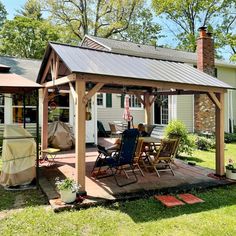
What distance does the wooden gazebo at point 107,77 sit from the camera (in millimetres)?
5414

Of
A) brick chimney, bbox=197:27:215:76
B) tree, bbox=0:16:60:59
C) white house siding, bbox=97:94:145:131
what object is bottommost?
white house siding, bbox=97:94:145:131

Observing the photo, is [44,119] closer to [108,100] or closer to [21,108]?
[21,108]

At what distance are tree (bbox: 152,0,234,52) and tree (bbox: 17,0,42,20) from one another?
40.0 feet

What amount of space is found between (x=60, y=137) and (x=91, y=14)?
20268 mm

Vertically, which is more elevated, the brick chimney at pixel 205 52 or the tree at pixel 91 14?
the tree at pixel 91 14

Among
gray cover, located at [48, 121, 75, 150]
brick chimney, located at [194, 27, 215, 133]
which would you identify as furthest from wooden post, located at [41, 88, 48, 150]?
brick chimney, located at [194, 27, 215, 133]

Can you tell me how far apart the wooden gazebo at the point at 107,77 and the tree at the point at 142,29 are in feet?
74.4

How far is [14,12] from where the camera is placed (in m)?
31.5

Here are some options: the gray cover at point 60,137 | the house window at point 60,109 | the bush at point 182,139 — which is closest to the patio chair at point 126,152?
the bush at point 182,139

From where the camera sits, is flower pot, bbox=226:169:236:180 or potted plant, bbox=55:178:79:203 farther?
flower pot, bbox=226:169:236:180

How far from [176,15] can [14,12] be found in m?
18.6

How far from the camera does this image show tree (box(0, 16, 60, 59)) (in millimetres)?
25875

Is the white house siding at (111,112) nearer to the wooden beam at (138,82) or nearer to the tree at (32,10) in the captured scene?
the wooden beam at (138,82)

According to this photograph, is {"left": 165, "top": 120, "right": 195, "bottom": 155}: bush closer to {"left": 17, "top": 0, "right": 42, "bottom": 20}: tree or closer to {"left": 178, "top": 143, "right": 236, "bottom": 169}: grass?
{"left": 178, "top": 143, "right": 236, "bottom": 169}: grass
